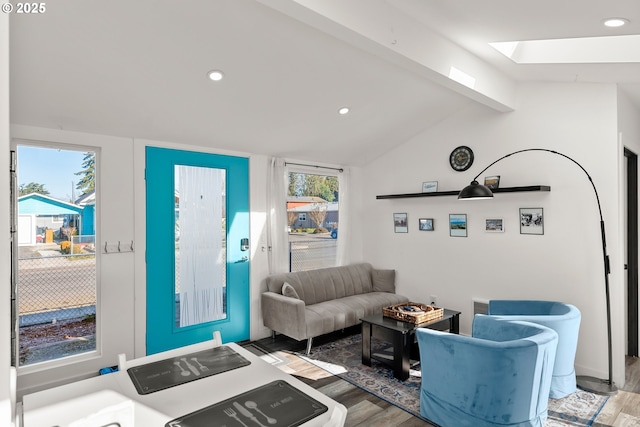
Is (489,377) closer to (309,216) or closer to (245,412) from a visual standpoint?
(245,412)

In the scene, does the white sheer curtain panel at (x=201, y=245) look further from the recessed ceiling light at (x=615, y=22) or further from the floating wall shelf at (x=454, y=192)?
the recessed ceiling light at (x=615, y=22)

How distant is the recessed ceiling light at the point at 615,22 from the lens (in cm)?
228

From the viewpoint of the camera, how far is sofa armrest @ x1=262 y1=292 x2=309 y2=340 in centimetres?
403

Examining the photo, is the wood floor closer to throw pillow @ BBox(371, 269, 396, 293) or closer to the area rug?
the area rug

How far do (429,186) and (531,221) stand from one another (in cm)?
127

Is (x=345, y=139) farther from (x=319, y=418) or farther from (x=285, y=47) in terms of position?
(x=319, y=418)

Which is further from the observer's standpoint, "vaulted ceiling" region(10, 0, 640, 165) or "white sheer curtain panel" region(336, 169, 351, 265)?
"white sheer curtain panel" region(336, 169, 351, 265)

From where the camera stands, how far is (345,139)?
15.6 ft

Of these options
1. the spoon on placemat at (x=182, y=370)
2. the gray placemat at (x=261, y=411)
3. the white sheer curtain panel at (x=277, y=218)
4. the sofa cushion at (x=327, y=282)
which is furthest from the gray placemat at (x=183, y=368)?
the white sheer curtain panel at (x=277, y=218)

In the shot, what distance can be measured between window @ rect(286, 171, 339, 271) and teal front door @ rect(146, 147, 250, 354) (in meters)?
0.75

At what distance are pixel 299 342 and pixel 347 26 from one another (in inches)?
135

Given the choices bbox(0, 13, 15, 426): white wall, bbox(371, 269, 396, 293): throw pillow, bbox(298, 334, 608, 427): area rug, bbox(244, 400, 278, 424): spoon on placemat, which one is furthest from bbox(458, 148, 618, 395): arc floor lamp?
bbox(0, 13, 15, 426): white wall

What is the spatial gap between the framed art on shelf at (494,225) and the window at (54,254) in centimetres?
404

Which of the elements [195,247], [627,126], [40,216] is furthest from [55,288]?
[627,126]
